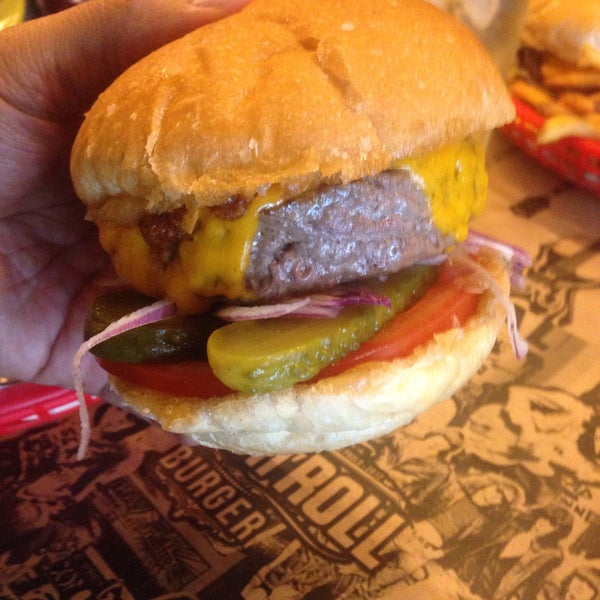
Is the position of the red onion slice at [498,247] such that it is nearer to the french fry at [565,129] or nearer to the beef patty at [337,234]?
the beef patty at [337,234]

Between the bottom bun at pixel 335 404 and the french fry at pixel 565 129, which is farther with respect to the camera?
the french fry at pixel 565 129

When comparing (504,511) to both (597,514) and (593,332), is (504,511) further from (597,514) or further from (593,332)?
(593,332)

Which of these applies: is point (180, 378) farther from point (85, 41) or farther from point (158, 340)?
point (85, 41)

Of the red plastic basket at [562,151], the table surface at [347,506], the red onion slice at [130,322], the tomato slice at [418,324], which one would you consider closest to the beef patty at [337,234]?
the tomato slice at [418,324]

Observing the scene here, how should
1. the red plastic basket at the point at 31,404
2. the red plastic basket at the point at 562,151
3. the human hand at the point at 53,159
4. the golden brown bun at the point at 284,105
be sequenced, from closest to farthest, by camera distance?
1. the golden brown bun at the point at 284,105
2. the human hand at the point at 53,159
3. the red plastic basket at the point at 31,404
4. the red plastic basket at the point at 562,151

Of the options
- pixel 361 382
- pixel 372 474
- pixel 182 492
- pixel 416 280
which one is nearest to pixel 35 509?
pixel 182 492

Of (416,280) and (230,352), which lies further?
(416,280)

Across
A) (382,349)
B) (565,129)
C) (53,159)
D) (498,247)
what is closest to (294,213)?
(382,349)
